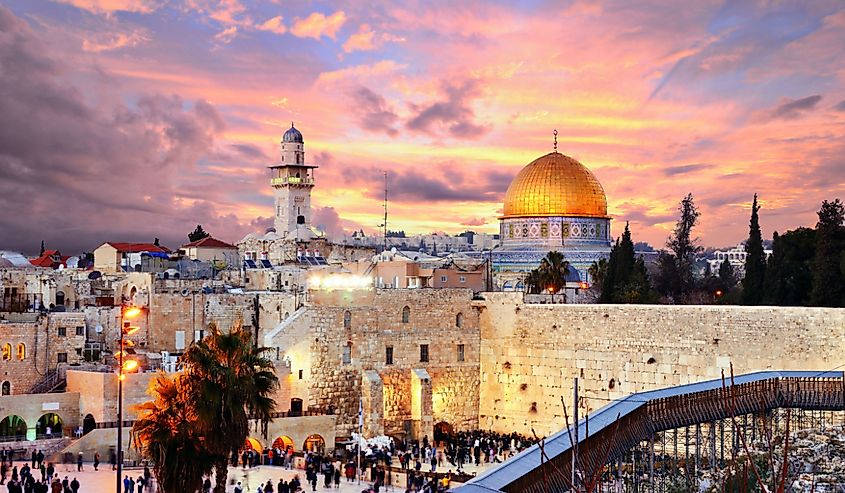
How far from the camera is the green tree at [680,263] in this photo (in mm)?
40219

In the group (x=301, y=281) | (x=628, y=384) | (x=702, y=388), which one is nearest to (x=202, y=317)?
(x=301, y=281)

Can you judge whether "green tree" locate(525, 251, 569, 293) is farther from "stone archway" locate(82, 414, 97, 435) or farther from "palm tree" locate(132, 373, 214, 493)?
"palm tree" locate(132, 373, 214, 493)

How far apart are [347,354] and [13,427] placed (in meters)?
9.41

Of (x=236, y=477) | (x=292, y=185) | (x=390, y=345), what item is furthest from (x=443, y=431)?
(x=292, y=185)

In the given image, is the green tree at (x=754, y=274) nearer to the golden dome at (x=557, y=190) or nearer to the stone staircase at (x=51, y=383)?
the golden dome at (x=557, y=190)

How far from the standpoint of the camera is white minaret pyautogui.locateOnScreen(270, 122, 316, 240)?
56562 millimetres

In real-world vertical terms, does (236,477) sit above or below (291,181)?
below

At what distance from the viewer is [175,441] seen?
17641 mm

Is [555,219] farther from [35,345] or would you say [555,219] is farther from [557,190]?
[35,345]

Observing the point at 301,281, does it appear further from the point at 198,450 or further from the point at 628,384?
the point at 198,450

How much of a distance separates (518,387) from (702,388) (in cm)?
1163

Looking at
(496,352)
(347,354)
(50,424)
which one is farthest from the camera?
(496,352)

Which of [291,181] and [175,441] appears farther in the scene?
[291,181]

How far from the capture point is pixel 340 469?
2534 centimetres
